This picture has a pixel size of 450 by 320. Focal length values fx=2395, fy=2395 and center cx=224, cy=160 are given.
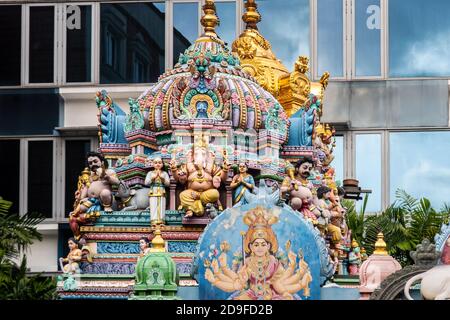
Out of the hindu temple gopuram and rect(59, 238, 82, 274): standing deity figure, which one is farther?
rect(59, 238, 82, 274): standing deity figure

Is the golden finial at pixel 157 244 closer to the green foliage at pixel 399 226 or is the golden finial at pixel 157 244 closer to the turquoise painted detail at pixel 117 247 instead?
the turquoise painted detail at pixel 117 247

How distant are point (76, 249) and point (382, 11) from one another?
71.6 ft

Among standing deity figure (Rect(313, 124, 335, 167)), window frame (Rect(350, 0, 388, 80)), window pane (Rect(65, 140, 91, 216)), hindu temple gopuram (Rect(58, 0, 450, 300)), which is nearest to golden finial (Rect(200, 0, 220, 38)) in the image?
hindu temple gopuram (Rect(58, 0, 450, 300))

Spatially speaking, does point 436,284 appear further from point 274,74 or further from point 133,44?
point 133,44

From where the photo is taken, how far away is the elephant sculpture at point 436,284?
36.4 meters

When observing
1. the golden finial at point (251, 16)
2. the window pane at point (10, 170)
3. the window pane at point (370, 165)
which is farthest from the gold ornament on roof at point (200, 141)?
the window pane at point (10, 170)

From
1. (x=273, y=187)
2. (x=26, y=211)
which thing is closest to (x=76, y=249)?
(x=273, y=187)

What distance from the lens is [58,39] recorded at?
212ft

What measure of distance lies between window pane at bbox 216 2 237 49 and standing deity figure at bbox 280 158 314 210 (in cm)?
1905

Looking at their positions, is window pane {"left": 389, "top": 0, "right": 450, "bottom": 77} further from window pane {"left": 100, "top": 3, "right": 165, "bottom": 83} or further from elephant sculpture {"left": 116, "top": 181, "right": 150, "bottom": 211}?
elephant sculpture {"left": 116, "top": 181, "right": 150, "bottom": 211}

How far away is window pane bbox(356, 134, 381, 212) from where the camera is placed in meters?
Answer: 62.4

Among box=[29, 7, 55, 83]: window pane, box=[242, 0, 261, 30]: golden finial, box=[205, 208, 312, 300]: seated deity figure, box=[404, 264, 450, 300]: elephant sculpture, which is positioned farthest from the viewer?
box=[29, 7, 55, 83]: window pane

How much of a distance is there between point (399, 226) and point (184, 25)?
10199 mm

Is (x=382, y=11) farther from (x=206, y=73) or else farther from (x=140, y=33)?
(x=206, y=73)
